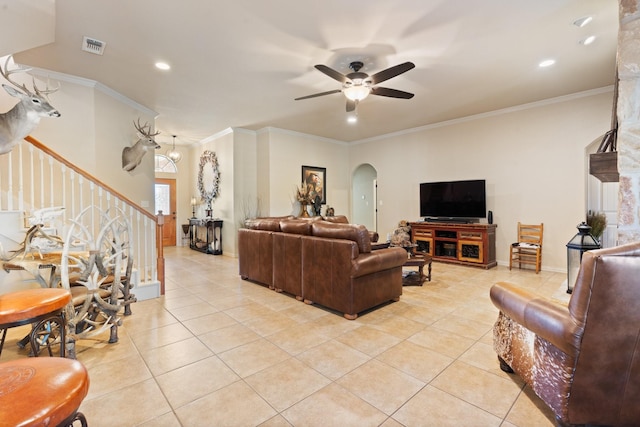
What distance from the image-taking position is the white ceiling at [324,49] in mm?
2727

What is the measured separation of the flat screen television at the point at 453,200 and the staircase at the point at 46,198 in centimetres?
527

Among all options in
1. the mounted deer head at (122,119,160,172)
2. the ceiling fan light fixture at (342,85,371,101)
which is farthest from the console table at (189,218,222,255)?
the ceiling fan light fixture at (342,85,371,101)

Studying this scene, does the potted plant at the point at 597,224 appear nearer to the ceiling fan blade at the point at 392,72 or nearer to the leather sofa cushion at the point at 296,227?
the ceiling fan blade at the point at 392,72

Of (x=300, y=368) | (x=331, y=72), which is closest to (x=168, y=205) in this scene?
(x=331, y=72)

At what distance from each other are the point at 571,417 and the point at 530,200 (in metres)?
4.83

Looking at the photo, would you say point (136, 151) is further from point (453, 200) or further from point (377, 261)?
point (453, 200)

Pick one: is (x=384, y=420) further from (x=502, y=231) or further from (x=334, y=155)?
(x=334, y=155)

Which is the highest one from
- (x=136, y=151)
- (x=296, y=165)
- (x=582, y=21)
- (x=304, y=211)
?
(x=582, y=21)

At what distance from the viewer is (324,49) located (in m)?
3.41

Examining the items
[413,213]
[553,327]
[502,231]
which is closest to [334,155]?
[413,213]

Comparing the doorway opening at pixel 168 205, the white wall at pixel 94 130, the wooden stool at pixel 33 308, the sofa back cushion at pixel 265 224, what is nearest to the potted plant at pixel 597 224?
the sofa back cushion at pixel 265 224

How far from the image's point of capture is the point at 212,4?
8.64 ft

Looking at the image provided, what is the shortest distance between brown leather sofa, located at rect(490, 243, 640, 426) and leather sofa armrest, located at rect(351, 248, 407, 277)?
1.60 meters

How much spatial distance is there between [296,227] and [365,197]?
5969 mm
